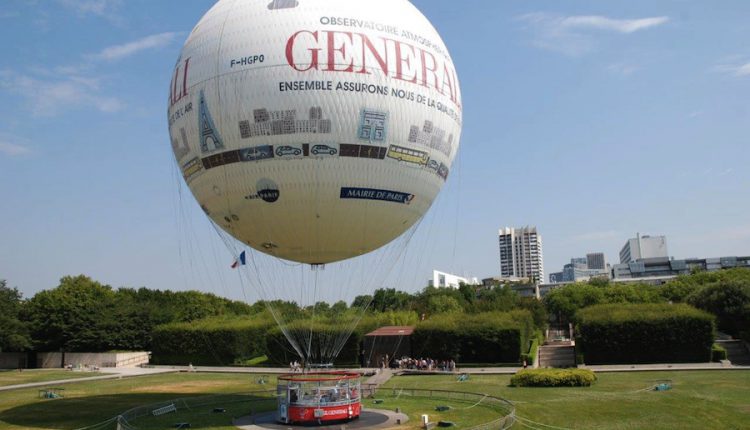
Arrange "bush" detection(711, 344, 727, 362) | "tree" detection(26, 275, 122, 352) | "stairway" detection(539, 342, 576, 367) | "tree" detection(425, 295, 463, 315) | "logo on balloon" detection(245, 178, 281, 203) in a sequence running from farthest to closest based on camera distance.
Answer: "tree" detection(425, 295, 463, 315), "tree" detection(26, 275, 122, 352), "stairway" detection(539, 342, 576, 367), "bush" detection(711, 344, 727, 362), "logo on balloon" detection(245, 178, 281, 203)

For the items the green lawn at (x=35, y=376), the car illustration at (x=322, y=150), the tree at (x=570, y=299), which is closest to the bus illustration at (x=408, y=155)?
the car illustration at (x=322, y=150)

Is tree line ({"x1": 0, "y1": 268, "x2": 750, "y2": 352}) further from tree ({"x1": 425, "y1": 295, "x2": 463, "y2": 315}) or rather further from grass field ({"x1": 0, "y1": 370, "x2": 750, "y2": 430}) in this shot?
grass field ({"x1": 0, "y1": 370, "x2": 750, "y2": 430})

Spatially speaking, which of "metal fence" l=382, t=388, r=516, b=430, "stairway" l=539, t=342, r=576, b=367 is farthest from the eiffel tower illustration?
"stairway" l=539, t=342, r=576, b=367

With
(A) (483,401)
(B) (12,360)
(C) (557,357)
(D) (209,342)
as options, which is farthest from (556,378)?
(B) (12,360)

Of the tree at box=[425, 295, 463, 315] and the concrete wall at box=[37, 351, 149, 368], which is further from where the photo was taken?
the tree at box=[425, 295, 463, 315]

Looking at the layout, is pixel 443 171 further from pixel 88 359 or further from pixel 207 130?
pixel 88 359

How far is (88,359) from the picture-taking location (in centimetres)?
6825

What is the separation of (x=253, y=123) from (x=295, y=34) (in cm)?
324

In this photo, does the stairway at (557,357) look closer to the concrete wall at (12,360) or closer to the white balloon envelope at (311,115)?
the white balloon envelope at (311,115)

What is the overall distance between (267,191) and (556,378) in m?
23.4

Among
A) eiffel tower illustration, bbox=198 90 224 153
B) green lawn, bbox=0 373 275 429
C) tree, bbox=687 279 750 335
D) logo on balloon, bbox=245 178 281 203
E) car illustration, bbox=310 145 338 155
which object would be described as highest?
eiffel tower illustration, bbox=198 90 224 153

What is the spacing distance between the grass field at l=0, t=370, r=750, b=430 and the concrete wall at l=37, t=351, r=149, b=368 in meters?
23.3

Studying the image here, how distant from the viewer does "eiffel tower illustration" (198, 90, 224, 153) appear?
70.3ft

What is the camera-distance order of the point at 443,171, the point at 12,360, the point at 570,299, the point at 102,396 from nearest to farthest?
1. the point at 443,171
2. the point at 102,396
3. the point at 12,360
4. the point at 570,299
